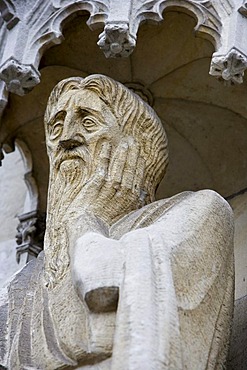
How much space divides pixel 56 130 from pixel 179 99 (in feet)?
2.93

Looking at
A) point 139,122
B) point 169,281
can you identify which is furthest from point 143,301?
point 139,122

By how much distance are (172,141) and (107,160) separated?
100 cm

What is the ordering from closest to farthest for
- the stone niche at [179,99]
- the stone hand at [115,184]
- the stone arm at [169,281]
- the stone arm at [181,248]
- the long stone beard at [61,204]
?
the stone arm at [169,281] → the stone arm at [181,248] → the long stone beard at [61,204] → the stone hand at [115,184] → the stone niche at [179,99]

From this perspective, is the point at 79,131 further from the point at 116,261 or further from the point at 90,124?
the point at 116,261

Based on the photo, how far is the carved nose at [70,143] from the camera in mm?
3439

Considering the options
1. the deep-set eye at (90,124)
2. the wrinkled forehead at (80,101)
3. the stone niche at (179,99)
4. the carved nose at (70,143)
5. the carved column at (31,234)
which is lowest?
the carved column at (31,234)

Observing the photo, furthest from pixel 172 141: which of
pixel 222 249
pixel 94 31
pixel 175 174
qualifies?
pixel 222 249

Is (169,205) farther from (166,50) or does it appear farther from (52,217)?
(166,50)

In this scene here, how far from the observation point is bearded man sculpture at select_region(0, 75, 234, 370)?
2736 mm

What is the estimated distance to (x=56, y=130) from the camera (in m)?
3.54

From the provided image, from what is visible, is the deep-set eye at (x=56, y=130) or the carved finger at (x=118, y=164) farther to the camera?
the deep-set eye at (x=56, y=130)

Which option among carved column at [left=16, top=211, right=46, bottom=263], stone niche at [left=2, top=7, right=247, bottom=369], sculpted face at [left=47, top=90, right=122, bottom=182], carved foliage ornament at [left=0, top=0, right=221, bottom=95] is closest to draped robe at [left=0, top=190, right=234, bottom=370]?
sculpted face at [left=47, top=90, right=122, bottom=182]

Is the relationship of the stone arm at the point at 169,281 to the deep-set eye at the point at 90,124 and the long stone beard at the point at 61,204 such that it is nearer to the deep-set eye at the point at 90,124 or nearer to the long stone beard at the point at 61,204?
the long stone beard at the point at 61,204

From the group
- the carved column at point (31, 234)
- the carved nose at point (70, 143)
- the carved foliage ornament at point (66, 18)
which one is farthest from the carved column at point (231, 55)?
the carved column at point (31, 234)
